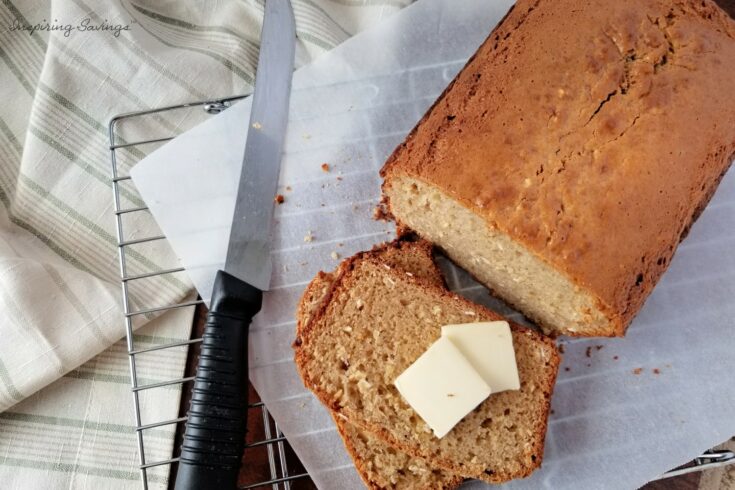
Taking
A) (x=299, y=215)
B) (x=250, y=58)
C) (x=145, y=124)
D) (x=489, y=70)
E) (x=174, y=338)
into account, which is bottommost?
(x=174, y=338)

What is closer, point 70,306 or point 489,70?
point 489,70

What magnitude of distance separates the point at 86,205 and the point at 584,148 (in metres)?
2.01

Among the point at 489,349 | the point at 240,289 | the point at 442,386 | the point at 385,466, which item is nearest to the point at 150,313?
the point at 240,289

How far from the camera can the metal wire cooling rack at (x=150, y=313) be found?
2.51 m

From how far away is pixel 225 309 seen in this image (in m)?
2.41

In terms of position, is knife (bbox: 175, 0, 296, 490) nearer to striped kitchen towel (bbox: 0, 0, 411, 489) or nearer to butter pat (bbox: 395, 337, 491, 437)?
striped kitchen towel (bbox: 0, 0, 411, 489)

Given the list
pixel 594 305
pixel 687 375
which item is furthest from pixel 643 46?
pixel 687 375

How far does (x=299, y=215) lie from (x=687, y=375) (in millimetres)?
1670

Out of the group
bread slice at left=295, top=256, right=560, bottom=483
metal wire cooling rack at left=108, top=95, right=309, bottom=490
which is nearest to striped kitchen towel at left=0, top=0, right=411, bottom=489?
metal wire cooling rack at left=108, top=95, right=309, bottom=490

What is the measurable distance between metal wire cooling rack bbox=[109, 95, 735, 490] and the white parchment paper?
0.08m

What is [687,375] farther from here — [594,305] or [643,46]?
[643,46]

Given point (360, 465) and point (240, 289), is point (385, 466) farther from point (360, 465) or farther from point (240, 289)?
point (240, 289)

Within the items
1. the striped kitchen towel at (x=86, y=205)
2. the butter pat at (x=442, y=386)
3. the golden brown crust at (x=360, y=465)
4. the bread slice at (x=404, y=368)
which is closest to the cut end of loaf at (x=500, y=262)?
the bread slice at (x=404, y=368)

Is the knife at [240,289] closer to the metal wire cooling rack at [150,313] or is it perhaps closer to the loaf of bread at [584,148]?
the metal wire cooling rack at [150,313]
